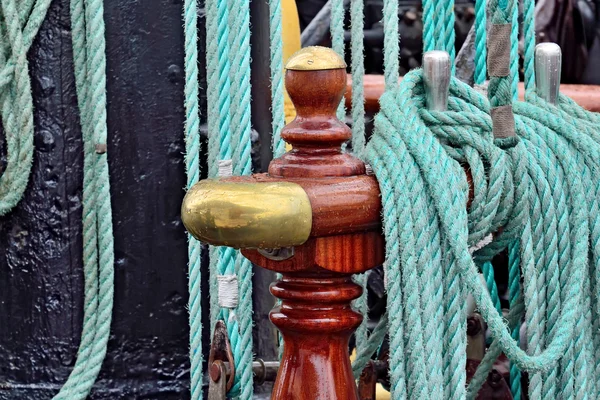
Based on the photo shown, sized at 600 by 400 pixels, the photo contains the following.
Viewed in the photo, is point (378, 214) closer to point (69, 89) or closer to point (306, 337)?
point (306, 337)

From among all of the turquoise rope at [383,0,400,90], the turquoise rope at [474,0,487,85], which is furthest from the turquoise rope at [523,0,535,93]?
the turquoise rope at [383,0,400,90]

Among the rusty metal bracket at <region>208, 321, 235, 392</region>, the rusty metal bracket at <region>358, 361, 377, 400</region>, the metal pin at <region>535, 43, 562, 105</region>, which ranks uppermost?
the metal pin at <region>535, 43, 562, 105</region>

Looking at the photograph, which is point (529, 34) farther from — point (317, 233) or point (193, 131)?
point (317, 233)

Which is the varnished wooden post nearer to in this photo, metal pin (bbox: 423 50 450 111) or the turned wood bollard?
the turned wood bollard

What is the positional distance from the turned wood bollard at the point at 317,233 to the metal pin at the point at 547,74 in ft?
1.12

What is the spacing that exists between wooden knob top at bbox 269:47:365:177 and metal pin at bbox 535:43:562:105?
→ 13.6 inches

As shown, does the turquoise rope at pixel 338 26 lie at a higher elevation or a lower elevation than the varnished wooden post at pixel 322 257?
higher

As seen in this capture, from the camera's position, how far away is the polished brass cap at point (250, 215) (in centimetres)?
95

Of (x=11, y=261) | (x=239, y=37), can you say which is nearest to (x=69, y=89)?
(x=11, y=261)

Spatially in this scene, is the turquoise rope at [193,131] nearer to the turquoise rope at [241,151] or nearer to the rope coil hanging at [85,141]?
the turquoise rope at [241,151]

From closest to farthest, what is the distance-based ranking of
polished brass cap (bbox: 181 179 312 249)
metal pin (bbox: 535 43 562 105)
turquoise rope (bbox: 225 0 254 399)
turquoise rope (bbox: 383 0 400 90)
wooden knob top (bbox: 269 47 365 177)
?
polished brass cap (bbox: 181 179 312 249), wooden knob top (bbox: 269 47 365 177), metal pin (bbox: 535 43 562 105), turquoise rope (bbox: 225 0 254 399), turquoise rope (bbox: 383 0 400 90)

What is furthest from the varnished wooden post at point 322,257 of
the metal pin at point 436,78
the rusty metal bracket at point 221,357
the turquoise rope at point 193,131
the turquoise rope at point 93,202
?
the turquoise rope at point 93,202

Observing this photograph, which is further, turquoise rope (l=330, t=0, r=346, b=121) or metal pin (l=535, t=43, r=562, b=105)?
turquoise rope (l=330, t=0, r=346, b=121)

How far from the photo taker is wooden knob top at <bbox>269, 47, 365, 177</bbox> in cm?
106
